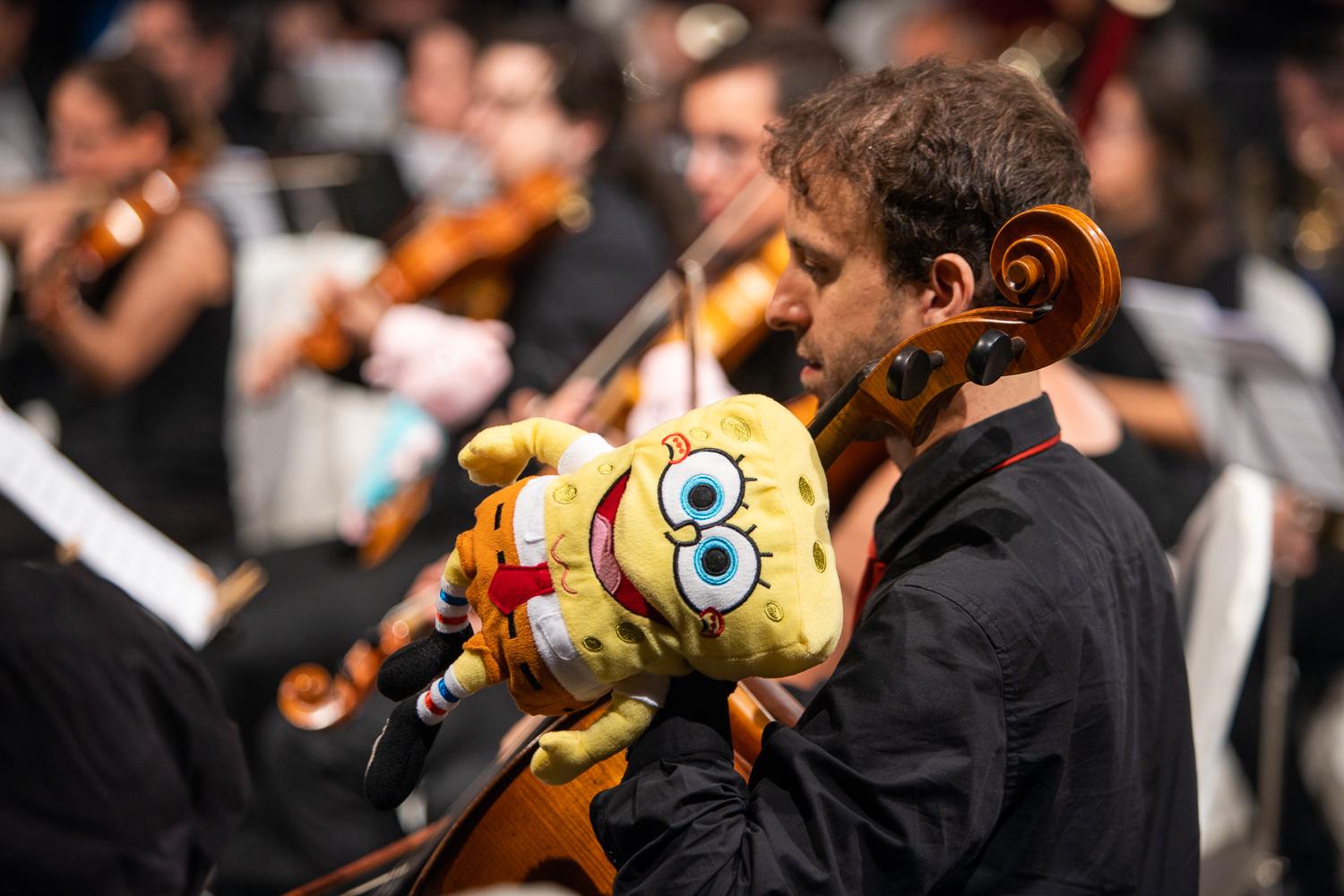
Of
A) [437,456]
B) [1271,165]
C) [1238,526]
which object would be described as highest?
[437,456]

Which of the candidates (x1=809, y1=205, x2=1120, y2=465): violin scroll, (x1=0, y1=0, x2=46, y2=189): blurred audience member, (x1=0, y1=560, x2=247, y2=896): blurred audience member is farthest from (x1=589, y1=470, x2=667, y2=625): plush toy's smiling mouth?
(x1=0, y1=0, x2=46, y2=189): blurred audience member

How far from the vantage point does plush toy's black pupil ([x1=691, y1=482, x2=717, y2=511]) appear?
0.88 m

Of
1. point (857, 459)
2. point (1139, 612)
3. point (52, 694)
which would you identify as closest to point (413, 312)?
point (857, 459)

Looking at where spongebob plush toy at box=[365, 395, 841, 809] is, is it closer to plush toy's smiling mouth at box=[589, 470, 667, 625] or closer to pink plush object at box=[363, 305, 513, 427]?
plush toy's smiling mouth at box=[589, 470, 667, 625]

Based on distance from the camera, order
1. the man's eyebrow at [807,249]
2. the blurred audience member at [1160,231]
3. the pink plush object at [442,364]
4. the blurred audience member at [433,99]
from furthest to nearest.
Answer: the blurred audience member at [433,99] → the blurred audience member at [1160,231] → the pink plush object at [442,364] → the man's eyebrow at [807,249]

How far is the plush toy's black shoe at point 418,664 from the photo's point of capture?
38.3 inches

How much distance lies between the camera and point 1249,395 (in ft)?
7.12

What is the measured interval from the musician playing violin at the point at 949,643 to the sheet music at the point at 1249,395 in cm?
104

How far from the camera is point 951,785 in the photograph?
0.93 meters

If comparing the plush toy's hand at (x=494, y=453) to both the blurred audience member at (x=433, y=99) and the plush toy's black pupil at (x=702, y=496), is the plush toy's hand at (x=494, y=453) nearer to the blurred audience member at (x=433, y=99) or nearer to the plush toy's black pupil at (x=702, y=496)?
the plush toy's black pupil at (x=702, y=496)

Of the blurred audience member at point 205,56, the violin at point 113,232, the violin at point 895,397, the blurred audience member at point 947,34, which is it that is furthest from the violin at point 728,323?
the blurred audience member at point 205,56

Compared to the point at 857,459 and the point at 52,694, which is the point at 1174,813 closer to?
the point at 857,459

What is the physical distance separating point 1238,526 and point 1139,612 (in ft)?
1.68

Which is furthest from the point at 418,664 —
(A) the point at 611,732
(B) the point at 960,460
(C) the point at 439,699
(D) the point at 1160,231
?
(D) the point at 1160,231
